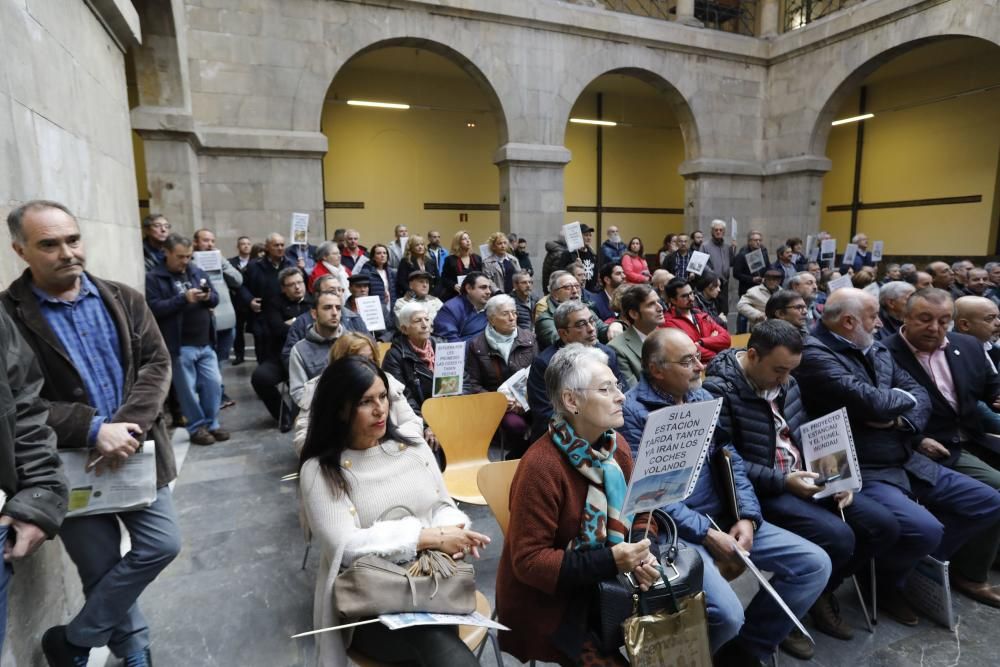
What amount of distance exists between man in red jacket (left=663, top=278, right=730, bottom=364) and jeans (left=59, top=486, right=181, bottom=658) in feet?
12.5

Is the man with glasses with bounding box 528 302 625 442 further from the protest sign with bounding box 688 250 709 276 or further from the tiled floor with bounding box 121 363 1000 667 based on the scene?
the protest sign with bounding box 688 250 709 276

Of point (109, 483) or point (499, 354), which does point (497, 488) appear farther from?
point (499, 354)

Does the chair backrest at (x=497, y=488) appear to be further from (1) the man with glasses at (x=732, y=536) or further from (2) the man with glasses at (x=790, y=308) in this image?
(2) the man with glasses at (x=790, y=308)

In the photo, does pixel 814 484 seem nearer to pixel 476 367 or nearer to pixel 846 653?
pixel 846 653

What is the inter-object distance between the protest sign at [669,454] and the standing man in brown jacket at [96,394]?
1788 millimetres

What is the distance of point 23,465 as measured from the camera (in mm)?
1722

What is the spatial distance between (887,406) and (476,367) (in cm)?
254

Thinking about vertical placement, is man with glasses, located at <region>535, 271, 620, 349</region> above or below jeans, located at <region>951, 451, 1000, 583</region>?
above

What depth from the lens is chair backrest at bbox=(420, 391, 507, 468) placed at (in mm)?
3611

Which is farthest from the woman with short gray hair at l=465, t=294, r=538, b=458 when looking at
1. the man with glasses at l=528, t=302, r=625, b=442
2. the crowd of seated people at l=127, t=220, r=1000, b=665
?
the man with glasses at l=528, t=302, r=625, b=442

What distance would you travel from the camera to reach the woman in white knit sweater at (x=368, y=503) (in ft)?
6.03

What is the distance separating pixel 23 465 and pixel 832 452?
10.1ft

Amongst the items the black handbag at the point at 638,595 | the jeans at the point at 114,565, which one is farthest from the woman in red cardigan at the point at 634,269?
the jeans at the point at 114,565

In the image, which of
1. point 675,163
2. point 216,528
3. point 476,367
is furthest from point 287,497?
point 675,163
